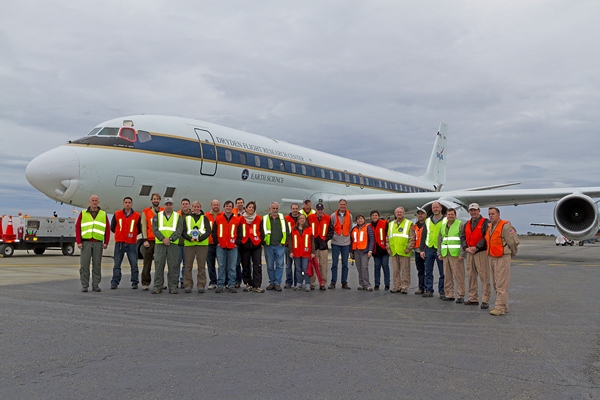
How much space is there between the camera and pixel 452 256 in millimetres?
8656

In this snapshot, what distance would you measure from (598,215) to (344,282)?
34.4 feet

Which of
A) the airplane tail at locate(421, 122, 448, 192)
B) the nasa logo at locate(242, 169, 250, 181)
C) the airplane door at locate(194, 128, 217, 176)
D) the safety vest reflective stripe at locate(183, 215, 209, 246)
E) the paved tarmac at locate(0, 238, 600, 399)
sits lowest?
the paved tarmac at locate(0, 238, 600, 399)

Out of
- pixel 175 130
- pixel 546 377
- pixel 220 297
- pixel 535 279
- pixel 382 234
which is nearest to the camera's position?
pixel 546 377

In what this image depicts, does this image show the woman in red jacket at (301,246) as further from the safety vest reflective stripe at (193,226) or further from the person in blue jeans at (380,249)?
the safety vest reflective stripe at (193,226)

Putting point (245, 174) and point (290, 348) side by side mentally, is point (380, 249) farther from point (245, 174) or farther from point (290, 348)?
point (245, 174)

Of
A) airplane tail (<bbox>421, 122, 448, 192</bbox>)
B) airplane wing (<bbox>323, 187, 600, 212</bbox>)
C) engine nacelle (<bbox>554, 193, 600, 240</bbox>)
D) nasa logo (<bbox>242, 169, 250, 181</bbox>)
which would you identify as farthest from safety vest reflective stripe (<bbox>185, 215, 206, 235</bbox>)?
airplane tail (<bbox>421, 122, 448, 192</bbox>)

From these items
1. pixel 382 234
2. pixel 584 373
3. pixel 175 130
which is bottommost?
pixel 584 373

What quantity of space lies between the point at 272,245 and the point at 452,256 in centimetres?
335

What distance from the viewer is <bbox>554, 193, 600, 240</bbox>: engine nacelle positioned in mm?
16219

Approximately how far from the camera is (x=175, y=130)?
13.5 metres

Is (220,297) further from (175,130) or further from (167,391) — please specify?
(175,130)

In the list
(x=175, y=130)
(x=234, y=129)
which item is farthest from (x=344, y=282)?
(x=234, y=129)

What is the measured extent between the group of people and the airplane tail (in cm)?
2412

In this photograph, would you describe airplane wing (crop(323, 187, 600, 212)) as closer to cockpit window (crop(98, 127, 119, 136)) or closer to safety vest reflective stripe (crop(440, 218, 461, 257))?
cockpit window (crop(98, 127, 119, 136))
